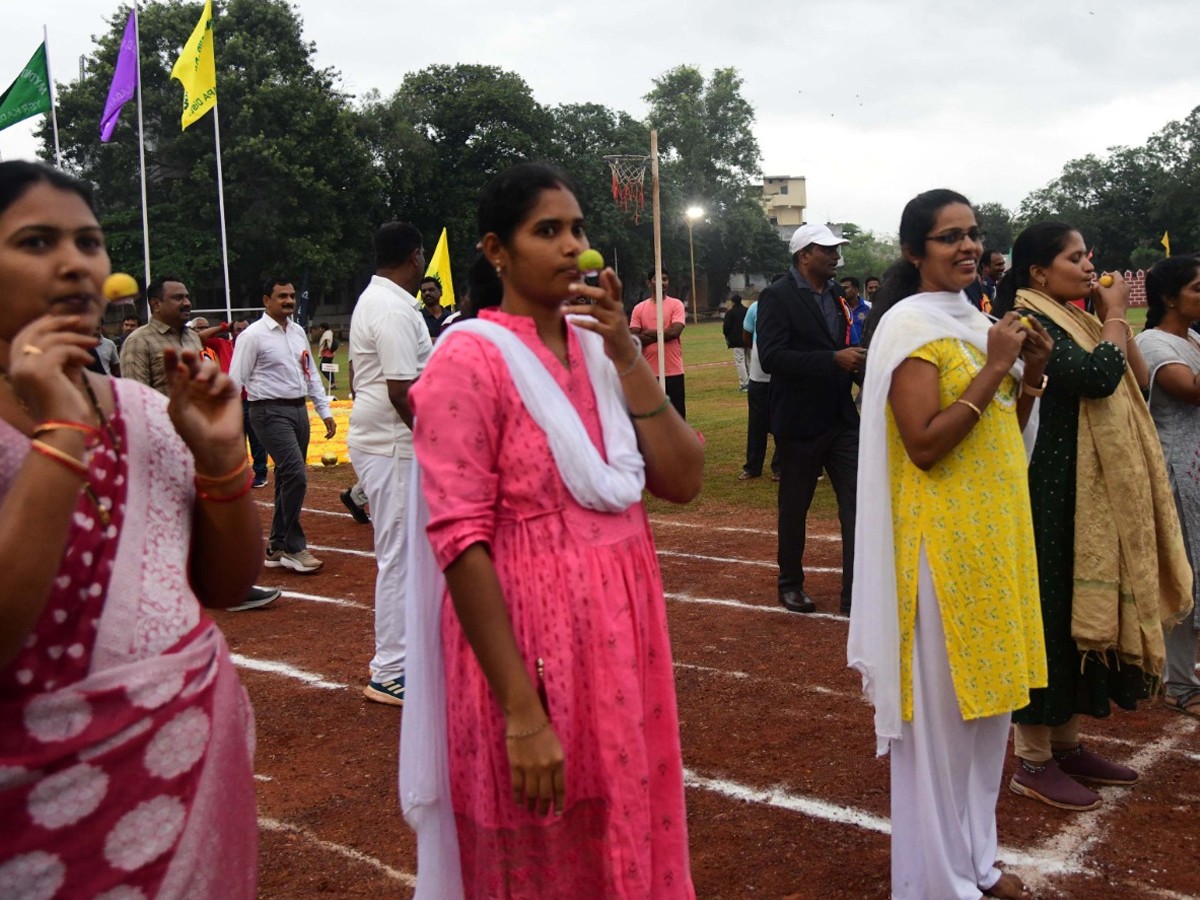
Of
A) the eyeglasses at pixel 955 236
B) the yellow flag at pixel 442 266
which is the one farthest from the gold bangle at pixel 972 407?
the yellow flag at pixel 442 266

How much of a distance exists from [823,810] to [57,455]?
3234mm

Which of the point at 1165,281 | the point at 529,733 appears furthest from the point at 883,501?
the point at 1165,281

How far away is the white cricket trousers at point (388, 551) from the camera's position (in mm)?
5508

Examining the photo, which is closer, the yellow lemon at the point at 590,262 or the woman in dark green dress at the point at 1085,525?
the yellow lemon at the point at 590,262

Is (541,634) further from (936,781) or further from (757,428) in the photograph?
(757,428)

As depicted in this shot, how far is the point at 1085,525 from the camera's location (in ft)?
13.4

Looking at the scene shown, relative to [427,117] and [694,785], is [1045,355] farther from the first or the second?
[427,117]

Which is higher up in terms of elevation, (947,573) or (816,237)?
(816,237)

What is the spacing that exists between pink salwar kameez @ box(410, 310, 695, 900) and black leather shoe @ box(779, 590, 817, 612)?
459 cm

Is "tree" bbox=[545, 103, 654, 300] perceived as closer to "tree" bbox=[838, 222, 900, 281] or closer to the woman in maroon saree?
"tree" bbox=[838, 222, 900, 281]

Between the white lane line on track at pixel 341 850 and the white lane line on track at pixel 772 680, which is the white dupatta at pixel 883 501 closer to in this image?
the white lane line on track at pixel 341 850

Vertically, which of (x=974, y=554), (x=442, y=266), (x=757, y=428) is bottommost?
(x=757, y=428)

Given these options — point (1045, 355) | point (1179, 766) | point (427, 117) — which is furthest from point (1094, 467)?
point (427, 117)

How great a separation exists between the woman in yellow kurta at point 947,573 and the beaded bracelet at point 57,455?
2.41 meters
